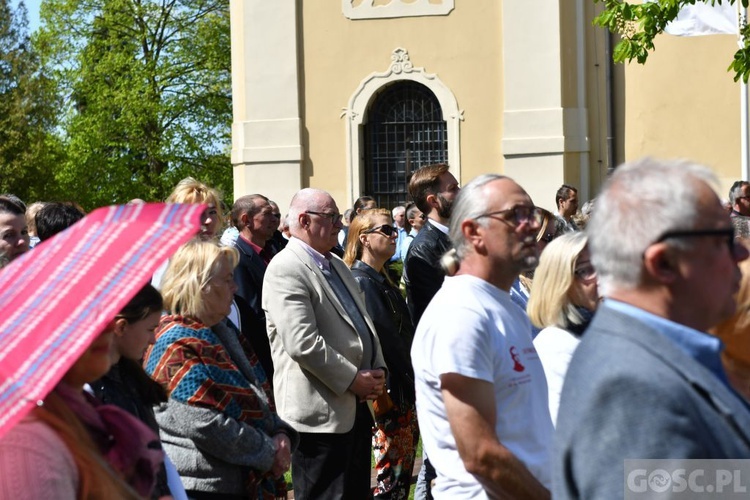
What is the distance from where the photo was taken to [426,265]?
716 cm

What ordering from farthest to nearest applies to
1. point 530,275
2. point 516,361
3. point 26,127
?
point 26,127 < point 530,275 < point 516,361

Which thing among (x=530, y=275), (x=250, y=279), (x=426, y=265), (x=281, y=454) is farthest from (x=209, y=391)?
(x=530, y=275)

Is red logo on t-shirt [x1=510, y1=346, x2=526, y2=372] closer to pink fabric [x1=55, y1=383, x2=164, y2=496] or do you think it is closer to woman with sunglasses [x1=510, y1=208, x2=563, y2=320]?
pink fabric [x1=55, y1=383, x2=164, y2=496]

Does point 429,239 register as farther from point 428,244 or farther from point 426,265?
point 426,265

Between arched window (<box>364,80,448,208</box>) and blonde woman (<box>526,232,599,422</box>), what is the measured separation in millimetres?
18316

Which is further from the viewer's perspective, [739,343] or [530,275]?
[530,275]

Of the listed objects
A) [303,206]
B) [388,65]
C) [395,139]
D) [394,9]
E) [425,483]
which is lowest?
[425,483]

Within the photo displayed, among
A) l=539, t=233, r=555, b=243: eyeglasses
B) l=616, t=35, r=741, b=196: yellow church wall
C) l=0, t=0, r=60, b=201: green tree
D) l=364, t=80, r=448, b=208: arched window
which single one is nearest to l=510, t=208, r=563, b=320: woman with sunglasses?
l=539, t=233, r=555, b=243: eyeglasses

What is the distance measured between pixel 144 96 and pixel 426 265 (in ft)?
112

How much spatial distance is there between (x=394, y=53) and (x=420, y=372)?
19.3 metres

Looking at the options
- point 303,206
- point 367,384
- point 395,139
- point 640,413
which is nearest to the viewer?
point 640,413

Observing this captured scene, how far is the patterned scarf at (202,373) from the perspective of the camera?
4848mm

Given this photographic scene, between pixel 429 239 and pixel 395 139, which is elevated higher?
pixel 395 139

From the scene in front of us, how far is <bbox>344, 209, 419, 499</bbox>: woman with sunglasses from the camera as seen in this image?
24.6ft
